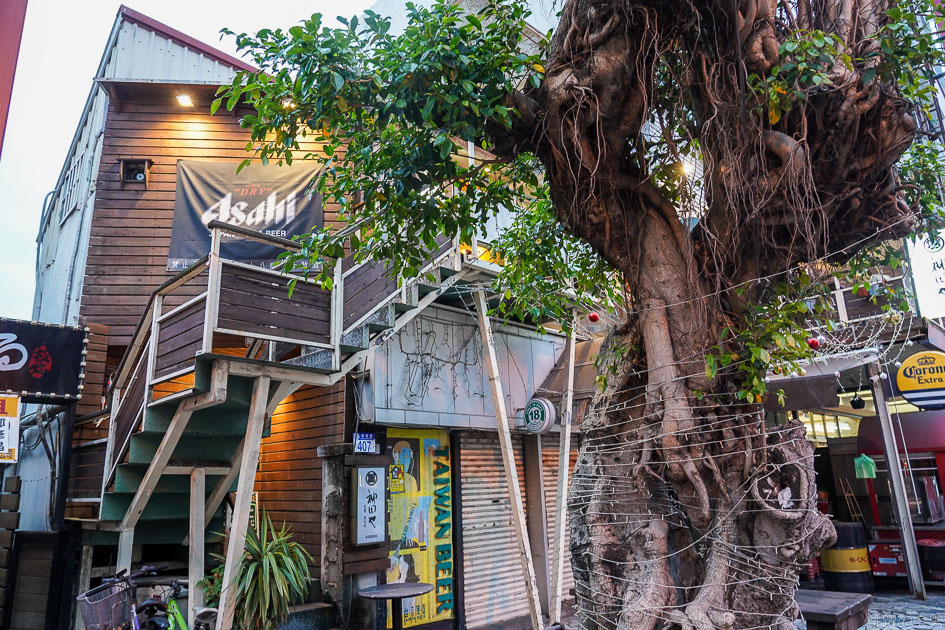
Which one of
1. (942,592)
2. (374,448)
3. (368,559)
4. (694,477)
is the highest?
(374,448)

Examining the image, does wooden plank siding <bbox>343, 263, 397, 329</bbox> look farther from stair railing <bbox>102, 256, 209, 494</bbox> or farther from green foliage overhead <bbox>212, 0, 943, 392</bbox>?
green foliage overhead <bbox>212, 0, 943, 392</bbox>

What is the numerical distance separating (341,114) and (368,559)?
5769 millimetres

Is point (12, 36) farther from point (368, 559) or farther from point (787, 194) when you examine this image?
point (368, 559)

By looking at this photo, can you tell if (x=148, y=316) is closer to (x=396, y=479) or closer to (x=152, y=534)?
(x=152, y=534)

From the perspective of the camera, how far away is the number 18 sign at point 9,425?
7801mm

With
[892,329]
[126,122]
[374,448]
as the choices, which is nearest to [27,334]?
[126,122]

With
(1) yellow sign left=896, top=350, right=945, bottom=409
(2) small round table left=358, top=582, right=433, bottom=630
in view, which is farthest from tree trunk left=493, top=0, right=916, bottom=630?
(1) yellow sign left=896, top=350, right=945, bottom=409

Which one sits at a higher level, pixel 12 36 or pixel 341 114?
pixel 341 114

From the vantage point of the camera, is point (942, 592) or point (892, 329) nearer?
point (942, 592)

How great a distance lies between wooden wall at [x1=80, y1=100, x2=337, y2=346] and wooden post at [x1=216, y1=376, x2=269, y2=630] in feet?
13.6

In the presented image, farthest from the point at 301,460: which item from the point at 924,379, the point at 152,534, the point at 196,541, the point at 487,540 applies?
the point at 924,379

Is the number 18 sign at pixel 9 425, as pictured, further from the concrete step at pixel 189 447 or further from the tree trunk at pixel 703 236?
the tree trunk at pixel 703 236

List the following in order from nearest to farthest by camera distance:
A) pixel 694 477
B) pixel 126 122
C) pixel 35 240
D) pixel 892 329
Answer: pixel 694 477 → pixel 126 122 → pixel 892 329 → pixel 35 240

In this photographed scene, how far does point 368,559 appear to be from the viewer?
808 centimetres
